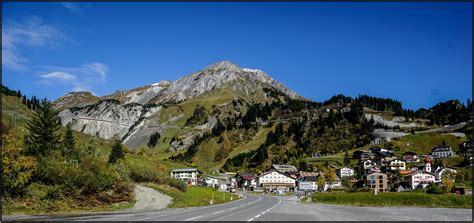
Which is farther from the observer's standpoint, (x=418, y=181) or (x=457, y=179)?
(x=418, y=181)

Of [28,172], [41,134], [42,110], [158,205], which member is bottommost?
[158,205]

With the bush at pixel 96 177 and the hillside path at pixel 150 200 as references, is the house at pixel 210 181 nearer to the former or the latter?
the hillside path at pixel 150 200

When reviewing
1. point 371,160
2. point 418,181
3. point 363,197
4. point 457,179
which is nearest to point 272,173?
point 371,160

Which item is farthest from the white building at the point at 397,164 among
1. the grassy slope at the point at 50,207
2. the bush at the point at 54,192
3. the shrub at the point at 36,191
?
the shrub at the point at 36,191

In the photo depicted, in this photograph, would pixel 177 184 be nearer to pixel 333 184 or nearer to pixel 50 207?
pixel 50 207

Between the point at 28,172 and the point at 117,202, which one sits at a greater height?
the point at 28,172

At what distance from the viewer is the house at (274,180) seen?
609 ft

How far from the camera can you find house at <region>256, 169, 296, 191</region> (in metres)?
186

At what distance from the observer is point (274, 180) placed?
612 feet

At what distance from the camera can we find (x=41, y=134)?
231ft

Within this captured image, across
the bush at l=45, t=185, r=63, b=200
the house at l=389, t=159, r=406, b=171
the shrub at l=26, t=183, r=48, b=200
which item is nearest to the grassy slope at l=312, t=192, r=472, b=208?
the bush at l=45, t=185, r=63, b=200

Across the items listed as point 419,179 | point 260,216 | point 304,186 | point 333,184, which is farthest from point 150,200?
point 333,184

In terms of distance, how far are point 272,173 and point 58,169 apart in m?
150

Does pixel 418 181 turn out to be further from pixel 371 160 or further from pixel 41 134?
pixel 41 134
